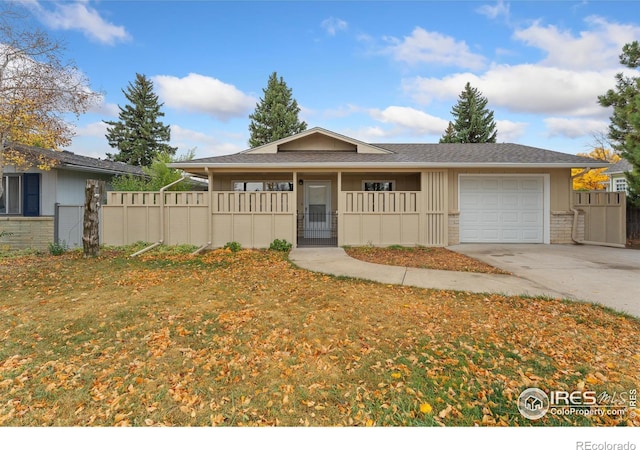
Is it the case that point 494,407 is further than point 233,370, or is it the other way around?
point 233,370

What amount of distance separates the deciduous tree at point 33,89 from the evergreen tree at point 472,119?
1132 inches

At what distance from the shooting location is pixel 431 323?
370cm

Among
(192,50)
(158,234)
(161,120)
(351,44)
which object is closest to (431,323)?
(158,234)

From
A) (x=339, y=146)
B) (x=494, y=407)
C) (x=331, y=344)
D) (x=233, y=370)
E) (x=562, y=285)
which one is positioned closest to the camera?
(x=494, y=407)

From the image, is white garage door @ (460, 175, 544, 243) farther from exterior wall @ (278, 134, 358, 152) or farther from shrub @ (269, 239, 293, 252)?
shrub @ (269, 239, 293, 252)

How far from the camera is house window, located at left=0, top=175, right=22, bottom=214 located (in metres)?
11.1

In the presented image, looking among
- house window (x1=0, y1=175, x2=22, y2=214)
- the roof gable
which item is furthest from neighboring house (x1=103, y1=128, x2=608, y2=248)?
house window (x1=0, y1=175, x2=22, y2=214)

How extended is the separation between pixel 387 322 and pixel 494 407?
1.59 meters

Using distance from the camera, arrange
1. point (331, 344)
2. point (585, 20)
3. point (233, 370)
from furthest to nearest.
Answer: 1. point (585, 20)
2. point (331, 344)
3. point (233, 370)

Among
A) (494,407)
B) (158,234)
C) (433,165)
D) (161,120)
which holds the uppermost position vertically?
(161,120)

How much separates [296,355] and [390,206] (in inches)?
304

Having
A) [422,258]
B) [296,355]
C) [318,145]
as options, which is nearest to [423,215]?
[422,258]

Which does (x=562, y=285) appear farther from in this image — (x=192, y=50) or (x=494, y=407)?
(x=192, y=50)

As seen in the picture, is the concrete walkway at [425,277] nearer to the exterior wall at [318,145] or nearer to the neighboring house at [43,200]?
the exterior wall at [318,145]
